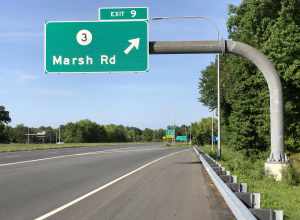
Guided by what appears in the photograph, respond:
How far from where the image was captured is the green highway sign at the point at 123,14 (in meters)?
21.1

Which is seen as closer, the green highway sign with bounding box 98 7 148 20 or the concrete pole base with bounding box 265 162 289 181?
the concrete pole base with bounding box 265 162 289 181

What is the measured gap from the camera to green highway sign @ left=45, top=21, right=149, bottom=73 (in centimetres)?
2091

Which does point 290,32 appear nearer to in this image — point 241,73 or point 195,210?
point 241,73

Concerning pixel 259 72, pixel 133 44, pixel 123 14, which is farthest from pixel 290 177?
pixel 259 72

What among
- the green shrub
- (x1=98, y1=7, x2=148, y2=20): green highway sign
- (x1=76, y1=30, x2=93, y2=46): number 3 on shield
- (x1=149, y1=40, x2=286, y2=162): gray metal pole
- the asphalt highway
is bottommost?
the asphalt highway

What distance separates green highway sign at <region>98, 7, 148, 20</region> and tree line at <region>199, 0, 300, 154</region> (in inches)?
692

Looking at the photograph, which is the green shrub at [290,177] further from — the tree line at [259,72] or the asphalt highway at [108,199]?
the tree line at [259,72]

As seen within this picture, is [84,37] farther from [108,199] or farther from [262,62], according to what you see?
[108,199]

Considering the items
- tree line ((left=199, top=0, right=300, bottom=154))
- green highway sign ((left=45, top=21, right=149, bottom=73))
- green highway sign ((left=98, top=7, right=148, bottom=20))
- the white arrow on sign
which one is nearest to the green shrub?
green highway sign ((left=45, top=21, right=149, bottom=73))

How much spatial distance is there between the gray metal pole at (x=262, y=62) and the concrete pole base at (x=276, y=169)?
0.48 ft

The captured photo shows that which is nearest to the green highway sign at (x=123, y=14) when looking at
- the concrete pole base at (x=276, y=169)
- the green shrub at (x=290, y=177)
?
the concrete pole base at (x=276, y=169)

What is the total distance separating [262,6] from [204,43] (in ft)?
72.1

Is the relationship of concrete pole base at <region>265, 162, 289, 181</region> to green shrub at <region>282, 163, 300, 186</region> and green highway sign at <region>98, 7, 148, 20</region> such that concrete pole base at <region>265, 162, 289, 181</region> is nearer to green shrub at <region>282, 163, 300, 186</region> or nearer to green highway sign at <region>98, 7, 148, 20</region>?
green shrub at <region>282, 163, 300, 186</region>

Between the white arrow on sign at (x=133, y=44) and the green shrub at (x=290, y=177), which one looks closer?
the green shrub at (x=290, y=177)
